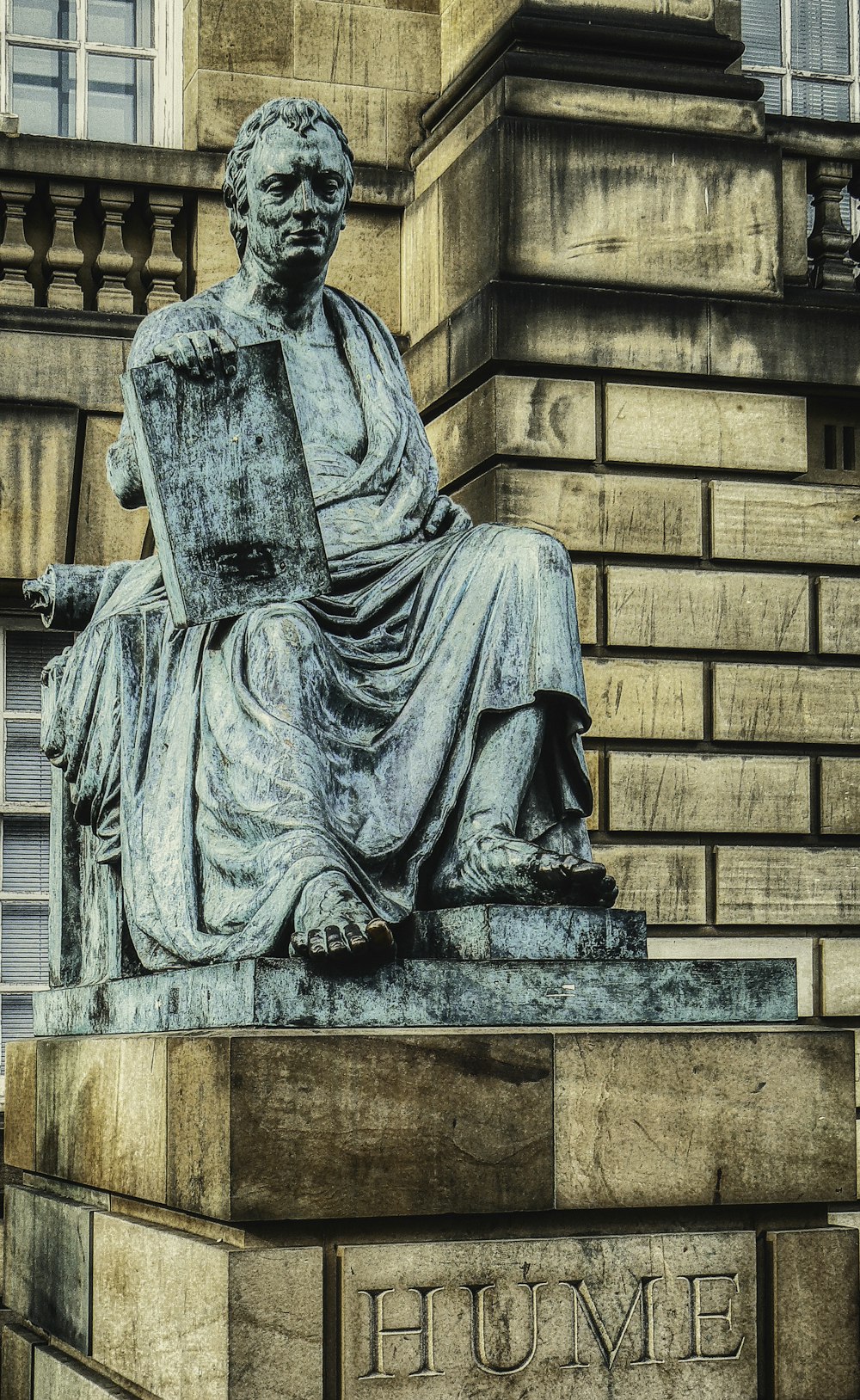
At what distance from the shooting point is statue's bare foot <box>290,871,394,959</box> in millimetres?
4973

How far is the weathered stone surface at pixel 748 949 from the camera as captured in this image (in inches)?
426

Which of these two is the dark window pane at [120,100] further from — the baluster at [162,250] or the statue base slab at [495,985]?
the statue base slab at [495,985]

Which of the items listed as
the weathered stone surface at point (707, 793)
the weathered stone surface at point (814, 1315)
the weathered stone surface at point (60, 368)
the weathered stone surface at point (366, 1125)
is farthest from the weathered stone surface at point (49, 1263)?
the weathered stone surface at point (60, 368)

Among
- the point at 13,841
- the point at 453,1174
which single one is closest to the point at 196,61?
the point at 13,841

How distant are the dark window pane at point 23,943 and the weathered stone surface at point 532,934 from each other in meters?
6.35

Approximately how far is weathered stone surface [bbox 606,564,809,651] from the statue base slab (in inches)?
220

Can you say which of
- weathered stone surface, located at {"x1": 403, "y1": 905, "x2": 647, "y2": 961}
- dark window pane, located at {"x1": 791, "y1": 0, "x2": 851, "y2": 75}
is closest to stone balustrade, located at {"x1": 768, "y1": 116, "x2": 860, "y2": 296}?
dark window pane, located at {"x1": 791, "y1": 0, "x2": 851, "y2": 75}

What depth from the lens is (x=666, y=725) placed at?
11039 mm

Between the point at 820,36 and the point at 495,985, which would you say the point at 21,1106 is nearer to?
the point at 495,985

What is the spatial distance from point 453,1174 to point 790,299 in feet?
25.5

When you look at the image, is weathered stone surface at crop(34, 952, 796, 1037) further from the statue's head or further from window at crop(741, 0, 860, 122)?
window at crop(741, 0, 860, 122)

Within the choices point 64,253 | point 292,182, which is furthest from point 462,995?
point 64,253

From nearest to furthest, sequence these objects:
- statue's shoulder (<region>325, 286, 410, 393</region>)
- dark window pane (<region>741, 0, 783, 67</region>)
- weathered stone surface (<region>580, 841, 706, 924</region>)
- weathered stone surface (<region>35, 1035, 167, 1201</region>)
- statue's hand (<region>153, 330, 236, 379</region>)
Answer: weathered stone surface (<region>35, 1035, 167, 1201</region>) < statue's hand (<region>153, 330, 236, 379</region>) < statue's shoulder (<region>325, 286, 410, 393</region>) < weathered stone surface (<region>580, 841, 706, 924</region>) < dark window pane (<region>741, 0, 783, 67</region>)

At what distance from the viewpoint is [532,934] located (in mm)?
5379
